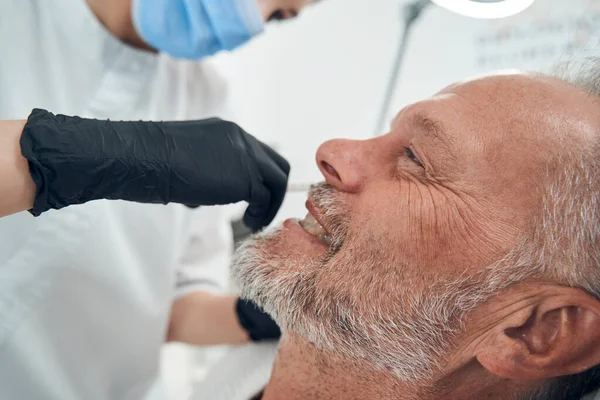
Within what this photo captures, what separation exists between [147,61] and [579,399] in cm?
127

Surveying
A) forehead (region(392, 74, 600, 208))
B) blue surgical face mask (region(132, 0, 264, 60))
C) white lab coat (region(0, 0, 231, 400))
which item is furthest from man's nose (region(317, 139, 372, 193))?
white lab coat (region(0, 0, 231, 400))

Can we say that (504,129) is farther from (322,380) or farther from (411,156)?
(322,380)

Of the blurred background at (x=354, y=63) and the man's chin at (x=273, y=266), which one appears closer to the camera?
the man's chin at (x=273, y=266)

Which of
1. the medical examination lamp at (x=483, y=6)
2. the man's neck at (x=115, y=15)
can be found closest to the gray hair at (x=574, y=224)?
the medical examination lamp at (x=483, y=6)

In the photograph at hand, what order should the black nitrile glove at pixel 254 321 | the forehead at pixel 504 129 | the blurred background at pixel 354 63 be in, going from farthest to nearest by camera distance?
the blurred background at pixel 354 63, the black nitrile glove at pixel 254 321, the forehead at pixel 504 129

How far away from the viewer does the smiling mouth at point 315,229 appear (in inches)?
35.7

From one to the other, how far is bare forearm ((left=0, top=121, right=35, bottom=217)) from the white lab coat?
10.5 inches

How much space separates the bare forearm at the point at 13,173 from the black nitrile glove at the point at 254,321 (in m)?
0.69

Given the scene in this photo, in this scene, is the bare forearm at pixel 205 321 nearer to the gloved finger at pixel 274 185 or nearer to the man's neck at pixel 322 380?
the man's neck at pixel 322 380

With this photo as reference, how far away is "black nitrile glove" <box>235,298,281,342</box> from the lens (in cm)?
129

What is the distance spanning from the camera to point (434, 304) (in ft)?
2.63

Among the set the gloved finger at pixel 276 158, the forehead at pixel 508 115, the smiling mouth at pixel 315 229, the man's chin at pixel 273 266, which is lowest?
the man's chin at pixel 273 266

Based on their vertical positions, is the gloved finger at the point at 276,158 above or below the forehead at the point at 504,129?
below

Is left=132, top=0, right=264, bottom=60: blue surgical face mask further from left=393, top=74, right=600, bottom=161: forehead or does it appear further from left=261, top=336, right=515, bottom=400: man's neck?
left=261, top=336, right=515, bottom=400: man's neck
